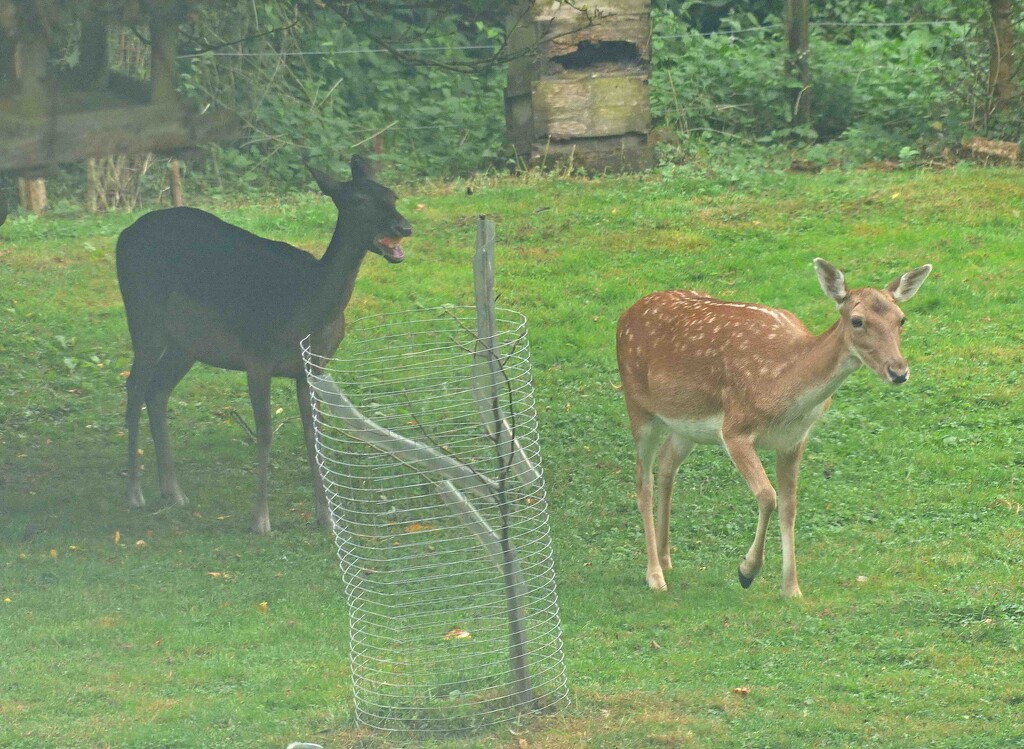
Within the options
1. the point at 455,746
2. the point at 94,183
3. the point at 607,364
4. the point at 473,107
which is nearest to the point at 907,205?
the point at 607,364

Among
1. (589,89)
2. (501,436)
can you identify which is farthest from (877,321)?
(589,89)

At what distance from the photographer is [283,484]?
36.9 feet

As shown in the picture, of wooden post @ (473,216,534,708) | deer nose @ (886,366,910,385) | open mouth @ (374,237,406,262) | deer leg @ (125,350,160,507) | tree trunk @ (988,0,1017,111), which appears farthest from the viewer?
tree trunk @ (988,0,1017,111)

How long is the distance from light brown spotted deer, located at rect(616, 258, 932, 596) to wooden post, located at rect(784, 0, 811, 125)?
8.94 meters

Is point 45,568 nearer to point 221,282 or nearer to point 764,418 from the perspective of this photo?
point 221,282

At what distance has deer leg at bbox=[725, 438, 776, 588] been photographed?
26.8 feet

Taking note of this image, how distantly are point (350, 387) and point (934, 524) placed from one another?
502cm

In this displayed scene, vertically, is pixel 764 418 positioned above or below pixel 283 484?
above

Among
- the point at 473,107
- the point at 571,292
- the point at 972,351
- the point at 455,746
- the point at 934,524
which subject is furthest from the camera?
the point at 473,107

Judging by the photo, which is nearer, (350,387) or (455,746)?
(455,746)

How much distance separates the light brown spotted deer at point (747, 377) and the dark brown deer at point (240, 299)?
2.12 metres

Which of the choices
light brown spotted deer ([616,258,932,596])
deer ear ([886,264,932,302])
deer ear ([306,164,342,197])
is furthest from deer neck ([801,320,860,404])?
deer ear ([306,164,342,197])

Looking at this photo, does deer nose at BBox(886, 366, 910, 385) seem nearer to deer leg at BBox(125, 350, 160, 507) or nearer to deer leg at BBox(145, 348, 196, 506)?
deer leg at BBox(145, 348, 196, 506)

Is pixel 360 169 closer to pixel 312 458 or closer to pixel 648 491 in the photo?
pixel 312 458
